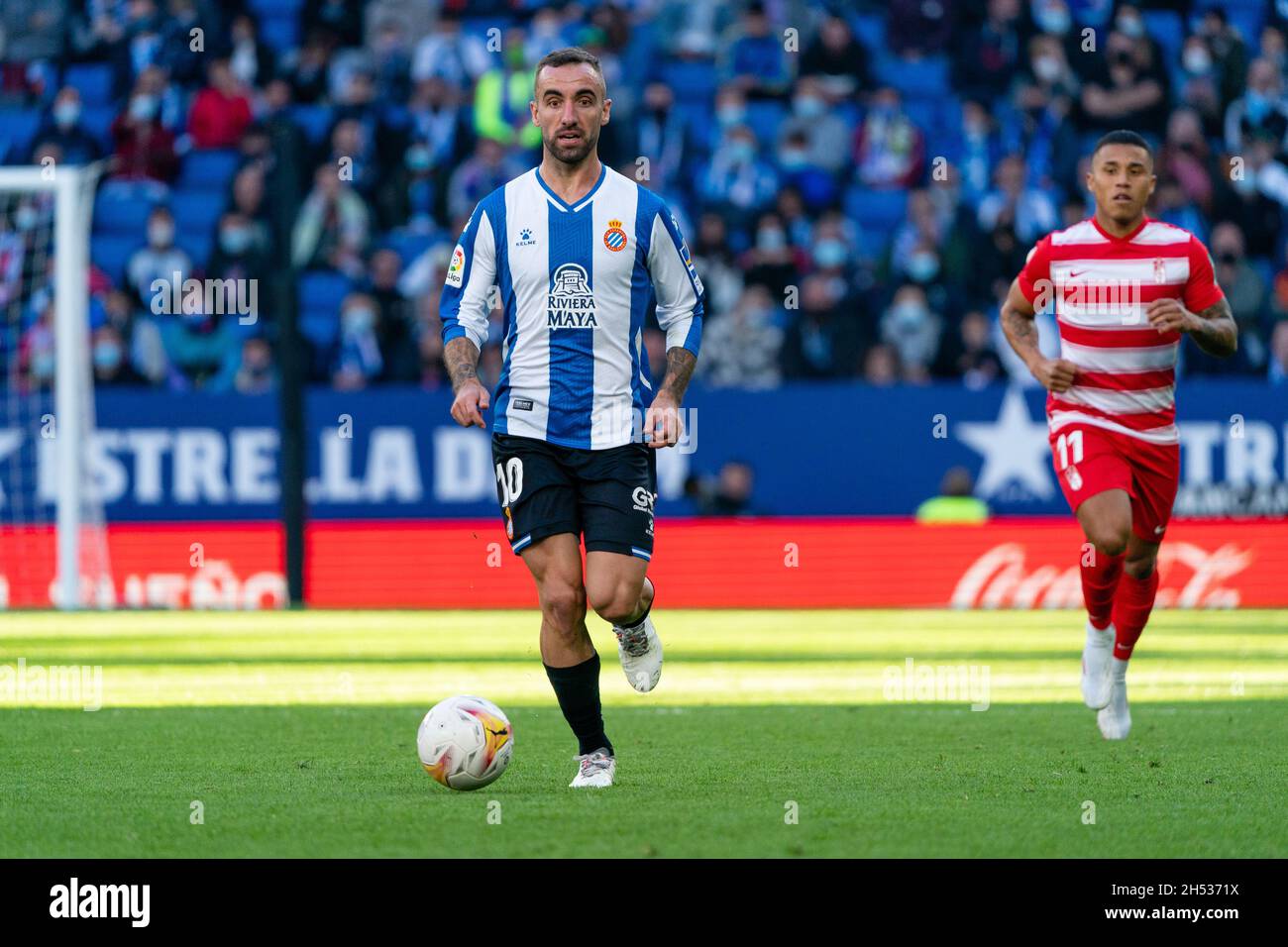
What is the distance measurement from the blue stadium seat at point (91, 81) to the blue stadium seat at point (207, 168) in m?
1.36

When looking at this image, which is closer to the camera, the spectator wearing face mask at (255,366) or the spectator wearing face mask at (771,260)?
the spectator wearing face mask at (255,366)

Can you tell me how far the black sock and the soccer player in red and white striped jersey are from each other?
8.00 feet

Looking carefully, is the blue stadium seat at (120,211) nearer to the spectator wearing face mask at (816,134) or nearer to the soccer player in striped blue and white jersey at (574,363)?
the spectator wearing face mask at (816,134)

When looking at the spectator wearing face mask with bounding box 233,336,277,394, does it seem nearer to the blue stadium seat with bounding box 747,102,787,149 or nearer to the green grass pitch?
the green grass pitch

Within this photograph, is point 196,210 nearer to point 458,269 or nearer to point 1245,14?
point 1245,14

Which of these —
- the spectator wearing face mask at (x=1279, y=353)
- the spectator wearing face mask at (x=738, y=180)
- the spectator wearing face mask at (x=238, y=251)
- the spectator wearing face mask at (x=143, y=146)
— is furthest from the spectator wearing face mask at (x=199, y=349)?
the spectator wearing face mask at (x=1279, y=353)

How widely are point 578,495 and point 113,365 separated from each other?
1374 cm

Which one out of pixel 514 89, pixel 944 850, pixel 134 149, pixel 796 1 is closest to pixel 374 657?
pixel 944 850

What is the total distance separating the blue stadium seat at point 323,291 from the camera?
2139cm

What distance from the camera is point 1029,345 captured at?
8.95 m

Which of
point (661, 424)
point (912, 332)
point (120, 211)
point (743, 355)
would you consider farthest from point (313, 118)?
point (661, 424)

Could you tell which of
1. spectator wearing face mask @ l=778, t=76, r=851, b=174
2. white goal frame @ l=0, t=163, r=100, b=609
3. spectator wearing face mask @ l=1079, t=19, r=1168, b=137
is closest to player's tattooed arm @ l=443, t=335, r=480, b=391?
white goal frame @ l=0, t=163, r=100, b=609
